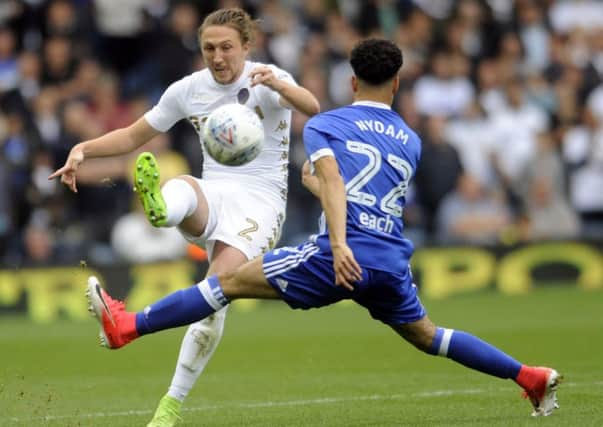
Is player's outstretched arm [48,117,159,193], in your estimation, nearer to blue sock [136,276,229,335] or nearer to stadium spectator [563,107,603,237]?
blue sock [136,276,229,335]

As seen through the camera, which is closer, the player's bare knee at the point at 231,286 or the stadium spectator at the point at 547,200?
the player's bare knee at the point at 231,286

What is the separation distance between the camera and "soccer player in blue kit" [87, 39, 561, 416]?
25.0ft

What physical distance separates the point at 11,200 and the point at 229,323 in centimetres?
336

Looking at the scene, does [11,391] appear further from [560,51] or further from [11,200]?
[560,51]

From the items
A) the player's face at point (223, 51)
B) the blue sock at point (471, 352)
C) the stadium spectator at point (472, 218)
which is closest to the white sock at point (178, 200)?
the player's face at point (223, 51)

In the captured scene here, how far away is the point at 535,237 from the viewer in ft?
59.7

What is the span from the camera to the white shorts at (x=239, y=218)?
8414 millimetres

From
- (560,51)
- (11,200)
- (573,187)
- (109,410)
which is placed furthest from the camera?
(560,51)

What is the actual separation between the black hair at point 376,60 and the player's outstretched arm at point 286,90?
0.46 metres

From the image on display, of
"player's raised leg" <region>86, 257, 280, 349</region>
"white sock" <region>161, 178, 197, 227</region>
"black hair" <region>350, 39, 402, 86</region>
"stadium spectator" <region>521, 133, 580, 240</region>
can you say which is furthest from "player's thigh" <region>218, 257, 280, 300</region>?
"stadium spectator" <region>521, 133, 580, 240</region>

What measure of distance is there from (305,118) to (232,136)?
10252 millimetres

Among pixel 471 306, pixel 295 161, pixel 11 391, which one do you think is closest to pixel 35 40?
pixel 295 161

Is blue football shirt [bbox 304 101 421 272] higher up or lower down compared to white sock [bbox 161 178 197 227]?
higher up

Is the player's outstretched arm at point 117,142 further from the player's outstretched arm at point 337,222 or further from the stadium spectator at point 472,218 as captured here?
the stadium spectator at point 472,218
